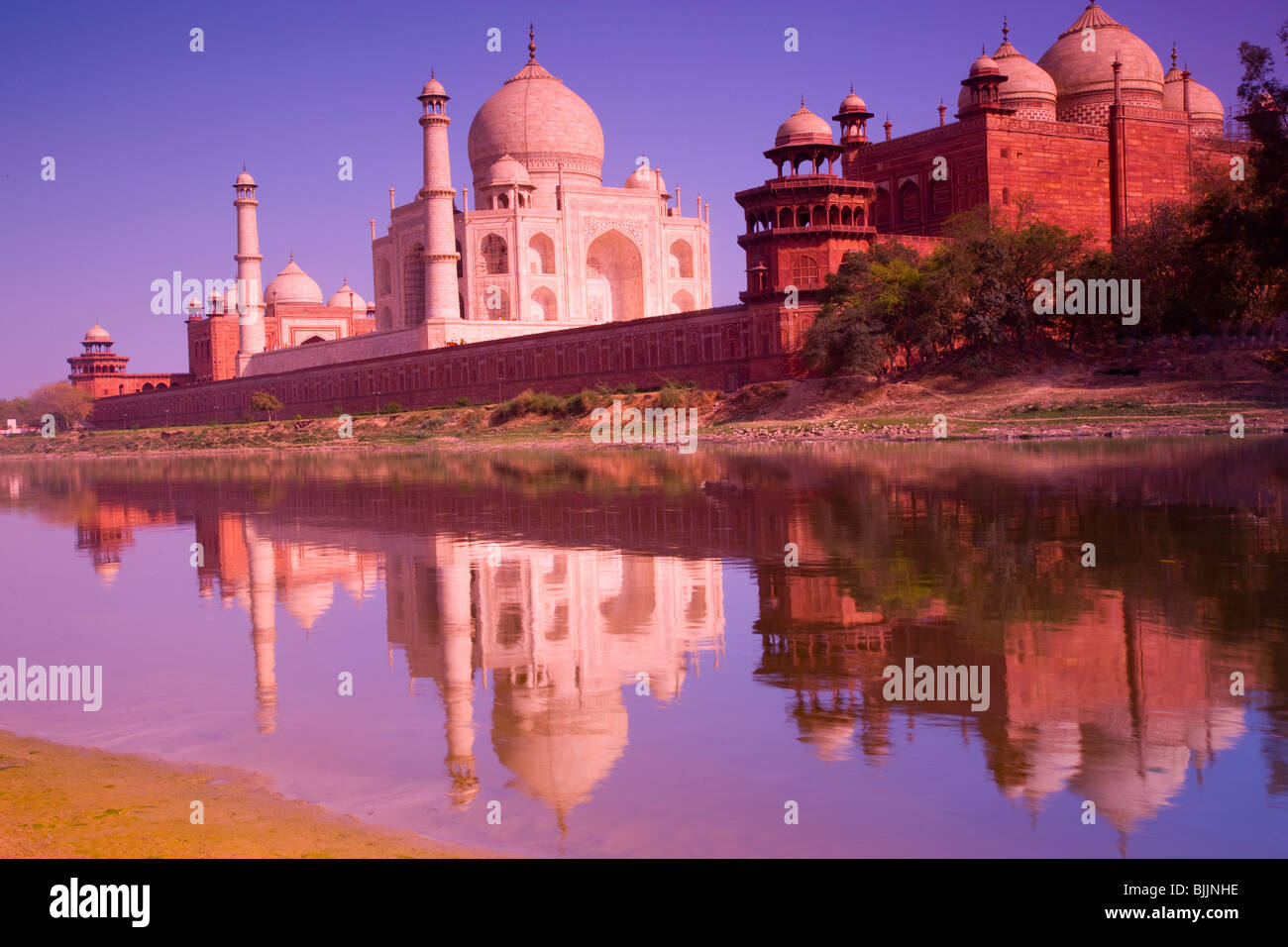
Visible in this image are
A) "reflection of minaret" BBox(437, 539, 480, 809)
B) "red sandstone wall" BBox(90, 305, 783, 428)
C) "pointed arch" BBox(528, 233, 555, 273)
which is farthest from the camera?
"pointed arch" BBox(528, 233, 555, 273)

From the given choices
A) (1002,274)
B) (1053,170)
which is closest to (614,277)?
(1053,170)

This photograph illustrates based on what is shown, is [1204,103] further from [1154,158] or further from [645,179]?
[645,179]

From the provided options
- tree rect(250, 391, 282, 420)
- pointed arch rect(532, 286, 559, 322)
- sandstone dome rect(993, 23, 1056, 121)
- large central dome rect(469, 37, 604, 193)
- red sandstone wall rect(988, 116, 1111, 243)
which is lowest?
tree rect(250, 391, 282, 420)

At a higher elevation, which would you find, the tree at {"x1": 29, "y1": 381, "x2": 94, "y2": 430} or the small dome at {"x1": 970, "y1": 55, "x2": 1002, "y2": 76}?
the small dome at {"x1": 970, "y1": 55, "x2": 1002, "y2": 76}

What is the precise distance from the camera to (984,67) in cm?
3766

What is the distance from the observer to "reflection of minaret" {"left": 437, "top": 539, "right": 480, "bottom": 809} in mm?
4949

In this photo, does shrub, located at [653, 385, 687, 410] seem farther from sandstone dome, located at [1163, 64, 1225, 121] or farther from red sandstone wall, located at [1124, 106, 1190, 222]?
sandstone dome, located at [1163, 64, 1225, 121]

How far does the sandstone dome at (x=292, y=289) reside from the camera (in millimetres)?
74250

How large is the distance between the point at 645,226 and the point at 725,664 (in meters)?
50.9

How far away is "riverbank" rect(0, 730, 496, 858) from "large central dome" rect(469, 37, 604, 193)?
51.6m

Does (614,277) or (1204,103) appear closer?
(1204,103)

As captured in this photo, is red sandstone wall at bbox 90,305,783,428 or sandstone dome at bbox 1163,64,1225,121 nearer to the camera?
red sandstone wall at bbox 90,305,783,428

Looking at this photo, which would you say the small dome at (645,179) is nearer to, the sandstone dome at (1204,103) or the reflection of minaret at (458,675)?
the sandstone dome at (1204,103)

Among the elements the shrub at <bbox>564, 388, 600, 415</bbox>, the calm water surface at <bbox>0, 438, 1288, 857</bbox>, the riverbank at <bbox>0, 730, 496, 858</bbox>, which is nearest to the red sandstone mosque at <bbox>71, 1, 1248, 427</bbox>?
the shrub at <bbox>564, 388, 600, 415</bbox>
